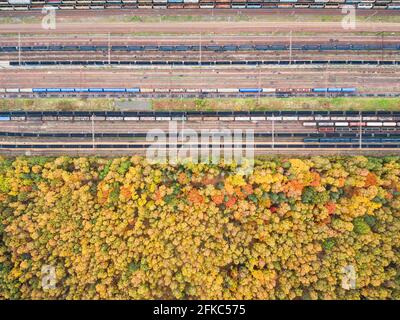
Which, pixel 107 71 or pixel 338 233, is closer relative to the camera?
pixel 338 233

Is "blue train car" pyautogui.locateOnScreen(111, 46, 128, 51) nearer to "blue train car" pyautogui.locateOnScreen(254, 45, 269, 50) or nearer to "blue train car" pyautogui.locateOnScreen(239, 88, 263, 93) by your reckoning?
"blue train car" pyautogui.locateOnScreen(239, 88, 263, 93)

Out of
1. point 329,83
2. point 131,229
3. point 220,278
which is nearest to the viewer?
point 220,278

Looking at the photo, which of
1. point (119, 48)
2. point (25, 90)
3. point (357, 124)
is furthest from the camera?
point (25, 90)

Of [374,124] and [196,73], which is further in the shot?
[196,73]

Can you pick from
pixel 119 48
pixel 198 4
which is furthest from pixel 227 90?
pixel 119 48

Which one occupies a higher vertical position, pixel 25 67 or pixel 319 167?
pixel 25 67

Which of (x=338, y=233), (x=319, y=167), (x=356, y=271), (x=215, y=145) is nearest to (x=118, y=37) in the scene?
(x=215, y=145)

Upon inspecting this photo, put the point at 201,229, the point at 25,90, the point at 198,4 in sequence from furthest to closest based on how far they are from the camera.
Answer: the point at 25,90 < the point at 198,4 < the point at 201,229

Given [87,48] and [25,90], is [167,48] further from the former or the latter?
[25,90]

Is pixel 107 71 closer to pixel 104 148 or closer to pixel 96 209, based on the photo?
pixel 104 148

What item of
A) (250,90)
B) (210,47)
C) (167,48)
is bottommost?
(250,90)

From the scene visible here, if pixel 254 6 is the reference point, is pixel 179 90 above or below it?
below
